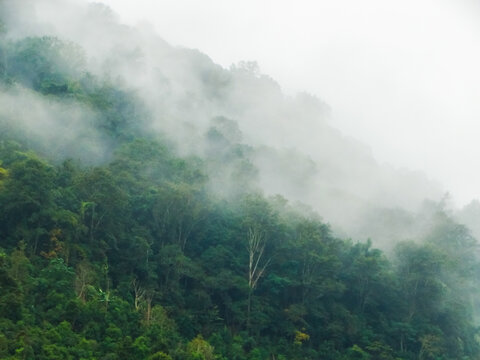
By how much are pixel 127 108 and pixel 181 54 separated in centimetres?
1675

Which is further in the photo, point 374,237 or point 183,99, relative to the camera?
point 183,99

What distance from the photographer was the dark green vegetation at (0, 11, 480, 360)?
23.1 meters

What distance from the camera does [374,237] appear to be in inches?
1513

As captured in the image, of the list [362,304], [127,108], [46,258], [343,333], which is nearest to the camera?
[46,258]

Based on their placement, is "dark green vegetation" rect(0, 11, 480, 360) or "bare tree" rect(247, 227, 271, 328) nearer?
"dark green vegetation" rect(0, 11, 480, 360)

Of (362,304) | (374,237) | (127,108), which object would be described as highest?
(127,108)

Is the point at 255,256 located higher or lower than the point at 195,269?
higher

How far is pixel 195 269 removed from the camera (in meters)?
29.2

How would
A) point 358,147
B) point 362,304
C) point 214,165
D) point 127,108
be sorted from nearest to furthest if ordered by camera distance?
point 362,304 < point 214,165 < point 127,108 < point 358,147

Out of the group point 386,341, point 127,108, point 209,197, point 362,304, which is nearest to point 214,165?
point 209,197

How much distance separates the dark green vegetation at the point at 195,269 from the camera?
75.8 ft

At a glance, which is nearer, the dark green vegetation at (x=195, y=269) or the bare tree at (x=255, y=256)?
the dark green vegetation at (x=195, y=269)

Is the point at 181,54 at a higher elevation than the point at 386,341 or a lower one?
higher

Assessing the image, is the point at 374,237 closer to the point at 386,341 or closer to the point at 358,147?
the point at 386,341
